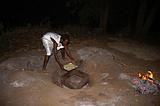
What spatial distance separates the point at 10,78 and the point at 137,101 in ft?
9.65

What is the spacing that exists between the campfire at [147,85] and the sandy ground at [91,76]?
0.12 metres

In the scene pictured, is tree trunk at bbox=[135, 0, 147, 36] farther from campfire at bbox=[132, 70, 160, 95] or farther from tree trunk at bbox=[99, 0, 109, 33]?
campfire at bbox=[132, 70, 160, 95]

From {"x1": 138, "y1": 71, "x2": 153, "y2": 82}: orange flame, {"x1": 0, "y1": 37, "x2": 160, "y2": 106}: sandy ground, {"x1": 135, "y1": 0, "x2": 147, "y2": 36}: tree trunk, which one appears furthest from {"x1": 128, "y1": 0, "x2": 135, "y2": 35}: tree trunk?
{"x1": 138, "y1": 71, "x2": 153, "y2": 82}: orange flame

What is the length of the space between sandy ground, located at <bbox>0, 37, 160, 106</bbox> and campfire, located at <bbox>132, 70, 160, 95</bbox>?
0.40 ft

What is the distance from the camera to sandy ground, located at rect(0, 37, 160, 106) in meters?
6.80

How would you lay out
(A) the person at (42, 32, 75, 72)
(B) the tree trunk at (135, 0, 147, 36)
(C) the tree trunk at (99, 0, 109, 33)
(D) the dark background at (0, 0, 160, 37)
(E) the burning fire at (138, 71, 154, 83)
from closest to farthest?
(E) the burning fire at (138, 71, 154, 83), (A) the person at (42, 32, 75, 72), (B) the tree trunk at (135, 0, 147, 36), (C) the tree trunk at (99, 0, 109, 33), (D) the dark background at (0, 0, 160, 37)

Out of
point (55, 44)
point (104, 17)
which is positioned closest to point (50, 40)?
point (55, 44)

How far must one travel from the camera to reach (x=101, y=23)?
12281 millimetres

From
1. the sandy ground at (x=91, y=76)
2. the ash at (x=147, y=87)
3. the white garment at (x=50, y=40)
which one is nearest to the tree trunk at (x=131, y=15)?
the sandy ground at (x=91, y=76)

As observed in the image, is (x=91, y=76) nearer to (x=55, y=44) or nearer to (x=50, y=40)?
(x=55, y=44)

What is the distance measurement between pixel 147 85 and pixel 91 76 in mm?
1435

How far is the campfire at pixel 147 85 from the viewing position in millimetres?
7137

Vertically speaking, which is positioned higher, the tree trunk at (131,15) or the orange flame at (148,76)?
the tree trunk at (131,15)

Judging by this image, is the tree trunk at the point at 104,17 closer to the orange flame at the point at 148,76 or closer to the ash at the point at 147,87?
the orange flame at the point at 148,76
